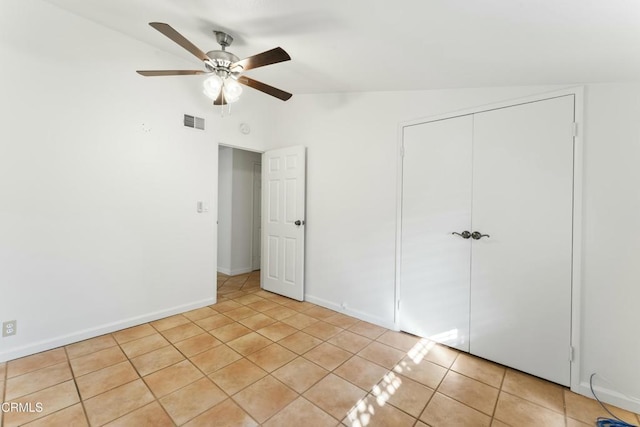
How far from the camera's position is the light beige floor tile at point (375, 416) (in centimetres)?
153

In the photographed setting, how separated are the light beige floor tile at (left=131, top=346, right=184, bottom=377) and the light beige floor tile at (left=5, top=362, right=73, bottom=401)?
421mm

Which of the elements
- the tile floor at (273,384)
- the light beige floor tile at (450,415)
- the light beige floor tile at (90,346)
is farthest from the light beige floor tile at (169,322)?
the light beige floor tile at (450,415)

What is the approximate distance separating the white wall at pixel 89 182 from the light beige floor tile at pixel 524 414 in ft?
10.1

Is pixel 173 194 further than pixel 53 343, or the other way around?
pixel 173 194

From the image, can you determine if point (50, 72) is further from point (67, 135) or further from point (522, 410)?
point (522, 410)

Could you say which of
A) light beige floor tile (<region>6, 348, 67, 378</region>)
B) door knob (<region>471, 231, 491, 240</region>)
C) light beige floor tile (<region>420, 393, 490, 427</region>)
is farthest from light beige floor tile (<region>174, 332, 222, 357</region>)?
door knob (<region>471, 231, 491, 240</region>)

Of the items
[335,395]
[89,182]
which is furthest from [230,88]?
[335,395]

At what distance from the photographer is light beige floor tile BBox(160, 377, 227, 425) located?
5.12 feet

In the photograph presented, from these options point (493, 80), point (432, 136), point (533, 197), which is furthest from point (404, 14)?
point (533, 197)

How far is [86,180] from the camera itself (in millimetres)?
2381

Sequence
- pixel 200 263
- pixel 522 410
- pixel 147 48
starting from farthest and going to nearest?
pixel 200 263
pixel 147 48
pixel 522 410

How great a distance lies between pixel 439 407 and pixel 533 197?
1.67 meters

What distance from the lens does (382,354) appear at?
7.45 ft

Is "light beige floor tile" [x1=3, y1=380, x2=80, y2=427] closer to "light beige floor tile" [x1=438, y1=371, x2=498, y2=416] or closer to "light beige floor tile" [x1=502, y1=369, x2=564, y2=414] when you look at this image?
"light beige floor tile" [x1=438, y1=371, x2=498, y2=416]
